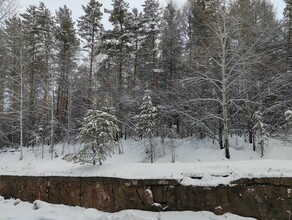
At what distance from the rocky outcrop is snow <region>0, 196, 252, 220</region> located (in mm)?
195

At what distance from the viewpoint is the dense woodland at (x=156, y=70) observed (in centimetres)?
1508

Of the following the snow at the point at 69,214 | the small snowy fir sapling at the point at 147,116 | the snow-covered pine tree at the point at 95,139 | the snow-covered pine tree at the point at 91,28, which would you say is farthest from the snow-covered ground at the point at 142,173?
the snow-covered pine tree at the point at 91,28

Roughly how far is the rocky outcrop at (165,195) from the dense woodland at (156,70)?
24.3 feet

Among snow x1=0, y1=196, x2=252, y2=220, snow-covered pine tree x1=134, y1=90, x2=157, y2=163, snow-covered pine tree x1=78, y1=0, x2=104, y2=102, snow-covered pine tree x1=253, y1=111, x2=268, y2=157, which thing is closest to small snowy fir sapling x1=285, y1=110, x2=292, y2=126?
snow-covered pine tree x1=253, y1=111, x2=268, y2=157

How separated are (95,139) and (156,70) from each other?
13.4 m

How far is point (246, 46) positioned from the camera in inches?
596

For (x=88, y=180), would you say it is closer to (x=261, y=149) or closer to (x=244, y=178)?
(x=244, y=178)

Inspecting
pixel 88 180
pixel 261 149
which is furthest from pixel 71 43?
pixel 88 180

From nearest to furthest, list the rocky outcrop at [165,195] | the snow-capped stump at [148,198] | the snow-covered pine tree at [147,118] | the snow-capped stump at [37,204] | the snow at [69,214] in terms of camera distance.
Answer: the rocky outcrop at [165,195] → the snow at [69,214] → the snow-capped stump at [148,198] → the snow-capped stump at [37,204] → the snow-covered pine tree at [147,118]

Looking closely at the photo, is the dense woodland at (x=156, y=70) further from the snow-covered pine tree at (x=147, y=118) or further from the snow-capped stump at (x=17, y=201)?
the snow-capped stump at (x=17, y=201)

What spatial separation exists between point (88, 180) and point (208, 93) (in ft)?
36.8

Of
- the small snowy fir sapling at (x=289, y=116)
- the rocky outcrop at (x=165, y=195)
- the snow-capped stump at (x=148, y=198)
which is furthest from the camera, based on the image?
the small snowy fir sapling at (x=289, y=116)

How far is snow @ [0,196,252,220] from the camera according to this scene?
633 centimetres

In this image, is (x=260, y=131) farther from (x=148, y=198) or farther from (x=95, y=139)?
(x=148, y=198)
